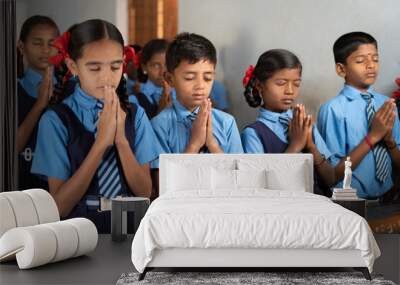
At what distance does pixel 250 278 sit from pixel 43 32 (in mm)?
4041

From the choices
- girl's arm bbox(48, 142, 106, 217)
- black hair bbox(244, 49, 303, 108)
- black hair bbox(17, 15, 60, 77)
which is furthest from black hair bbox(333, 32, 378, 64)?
black hair bbox(17, 15, 60, 77)

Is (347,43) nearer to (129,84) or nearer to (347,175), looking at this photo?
(347,175)

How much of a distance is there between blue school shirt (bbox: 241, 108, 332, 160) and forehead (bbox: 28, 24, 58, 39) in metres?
2.40

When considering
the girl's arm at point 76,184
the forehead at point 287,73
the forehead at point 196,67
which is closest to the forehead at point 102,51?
the forehead at point 196,67

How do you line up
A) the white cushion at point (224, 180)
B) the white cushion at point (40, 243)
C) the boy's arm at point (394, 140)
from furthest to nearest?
1. the boy's arm at point (394, 140)
2. the white cushion at point (224, 180)
3. the white cushion at point (40, 243)

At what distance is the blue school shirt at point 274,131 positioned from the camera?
835cm

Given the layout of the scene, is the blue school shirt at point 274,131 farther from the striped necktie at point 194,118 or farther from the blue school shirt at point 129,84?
the blue school shirt at point 129,84

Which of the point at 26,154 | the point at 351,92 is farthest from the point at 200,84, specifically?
the point at 26,154

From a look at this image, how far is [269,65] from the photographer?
27.4 feet

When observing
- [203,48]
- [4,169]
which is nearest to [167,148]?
[203,48]

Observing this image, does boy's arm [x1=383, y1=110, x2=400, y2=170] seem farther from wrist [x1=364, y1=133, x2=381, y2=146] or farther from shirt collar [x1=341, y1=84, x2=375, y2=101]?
shirt collar [x1=341, y1=84, x2=375, y2=101]

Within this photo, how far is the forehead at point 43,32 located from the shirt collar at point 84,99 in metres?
0.66

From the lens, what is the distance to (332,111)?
8367 mm

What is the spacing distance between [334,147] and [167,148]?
187 centimetres
